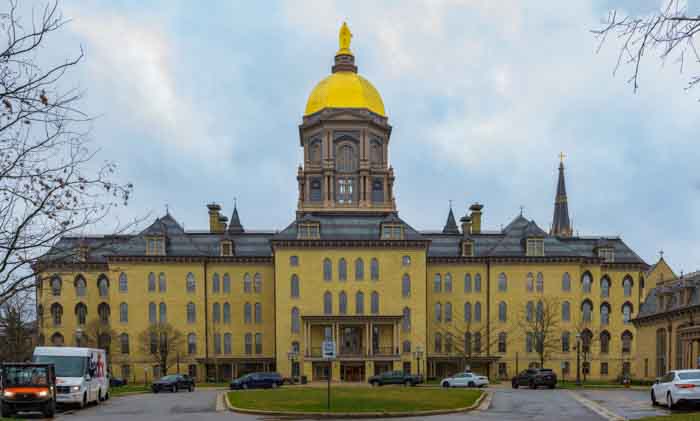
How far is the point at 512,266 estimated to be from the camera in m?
79.4

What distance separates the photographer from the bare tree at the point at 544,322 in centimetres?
7656

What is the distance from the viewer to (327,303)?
74.2 m

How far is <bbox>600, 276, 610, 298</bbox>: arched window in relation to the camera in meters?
85.9

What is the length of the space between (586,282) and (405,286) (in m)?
21.1

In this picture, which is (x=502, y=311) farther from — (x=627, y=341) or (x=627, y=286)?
(x=627, y=286)

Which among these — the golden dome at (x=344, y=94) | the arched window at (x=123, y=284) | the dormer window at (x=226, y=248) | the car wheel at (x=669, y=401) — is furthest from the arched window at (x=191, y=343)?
the car wheel at (x=669, y=401)

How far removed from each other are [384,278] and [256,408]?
142 feet

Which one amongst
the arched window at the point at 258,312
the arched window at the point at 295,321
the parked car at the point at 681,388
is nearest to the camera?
the parked car at the point at 681,388

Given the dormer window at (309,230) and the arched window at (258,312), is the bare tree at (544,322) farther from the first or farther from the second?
the arched window at (258,312)

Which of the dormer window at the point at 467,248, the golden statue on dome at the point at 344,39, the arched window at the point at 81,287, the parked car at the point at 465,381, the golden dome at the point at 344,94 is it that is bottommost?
the parked car at the point at 465,381

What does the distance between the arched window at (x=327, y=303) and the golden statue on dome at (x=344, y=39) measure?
37.9 m

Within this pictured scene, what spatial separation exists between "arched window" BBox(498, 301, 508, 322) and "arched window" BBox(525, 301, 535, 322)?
201 centimetres

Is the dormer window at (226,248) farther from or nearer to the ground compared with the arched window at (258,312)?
farther from the ground

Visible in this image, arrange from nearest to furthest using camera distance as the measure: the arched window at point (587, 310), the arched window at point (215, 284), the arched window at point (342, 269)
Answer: the arched window at point (342, 269) → the arched window at point (215, 284) → the arched window at point (587, 310)
